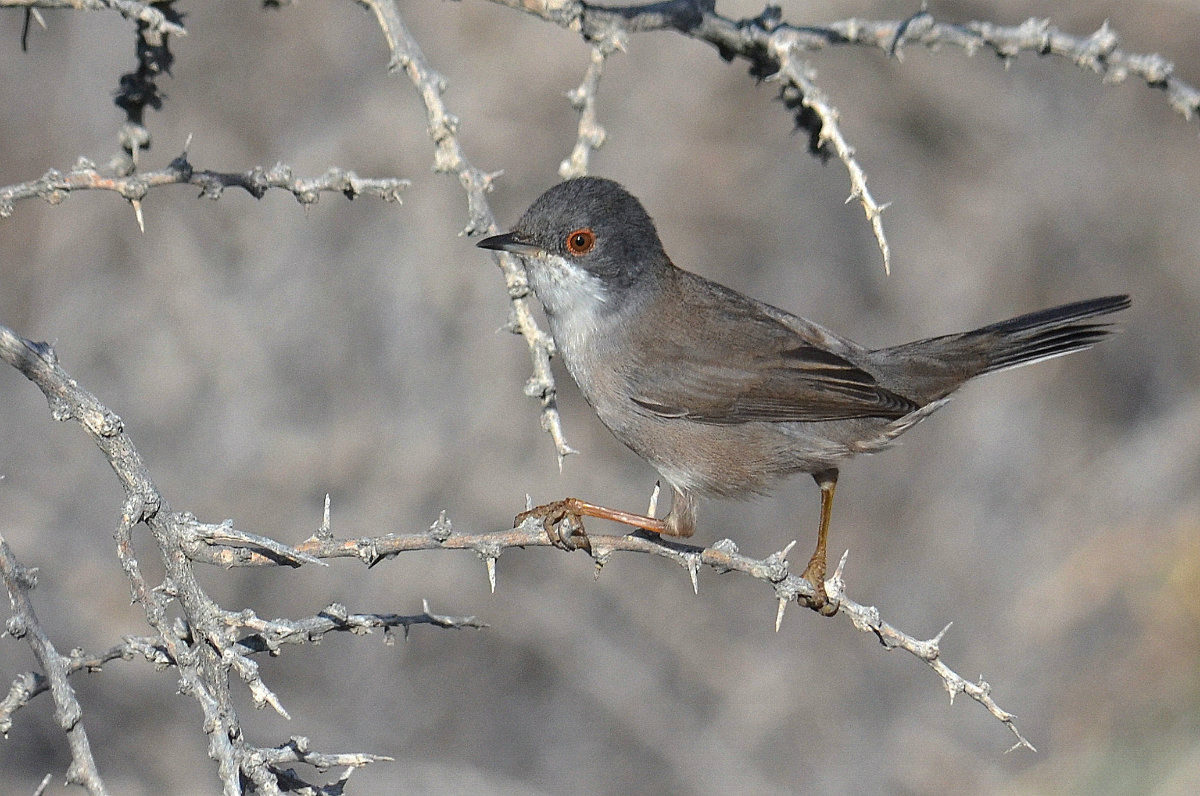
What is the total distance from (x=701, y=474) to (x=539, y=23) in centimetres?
403

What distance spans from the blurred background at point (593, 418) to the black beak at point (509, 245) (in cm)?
243

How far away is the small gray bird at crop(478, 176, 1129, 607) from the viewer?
4.43 metres

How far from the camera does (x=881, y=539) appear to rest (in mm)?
8305

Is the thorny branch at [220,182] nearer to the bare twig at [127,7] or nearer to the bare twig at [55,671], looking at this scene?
the bare twig at [127,7]

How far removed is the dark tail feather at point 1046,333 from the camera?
4.67 metres

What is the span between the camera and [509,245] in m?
4.07

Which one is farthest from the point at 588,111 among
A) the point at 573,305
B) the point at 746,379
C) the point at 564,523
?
the point at 746,379

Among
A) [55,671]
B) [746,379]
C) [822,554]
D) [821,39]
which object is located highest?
[821,39]

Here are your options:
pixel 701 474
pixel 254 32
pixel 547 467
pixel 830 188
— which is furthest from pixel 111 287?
pixel 830 188

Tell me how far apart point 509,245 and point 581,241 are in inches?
18.2

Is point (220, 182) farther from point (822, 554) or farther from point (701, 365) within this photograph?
point (822, 554)

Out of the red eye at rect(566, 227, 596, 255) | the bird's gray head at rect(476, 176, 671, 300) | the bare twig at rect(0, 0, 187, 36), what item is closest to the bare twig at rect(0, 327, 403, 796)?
the bare twig at rect(0, 0, 187, 36)

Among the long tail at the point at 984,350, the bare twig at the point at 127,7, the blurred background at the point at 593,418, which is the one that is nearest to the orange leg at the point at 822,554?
the long tail at the point at 984,350

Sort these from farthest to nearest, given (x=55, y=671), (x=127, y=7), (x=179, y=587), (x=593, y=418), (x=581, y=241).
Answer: (x=593, y=418)
(x=581, y=241)
(x=127, y=7)
(x=179, y=587)
(x=55, y=671)
